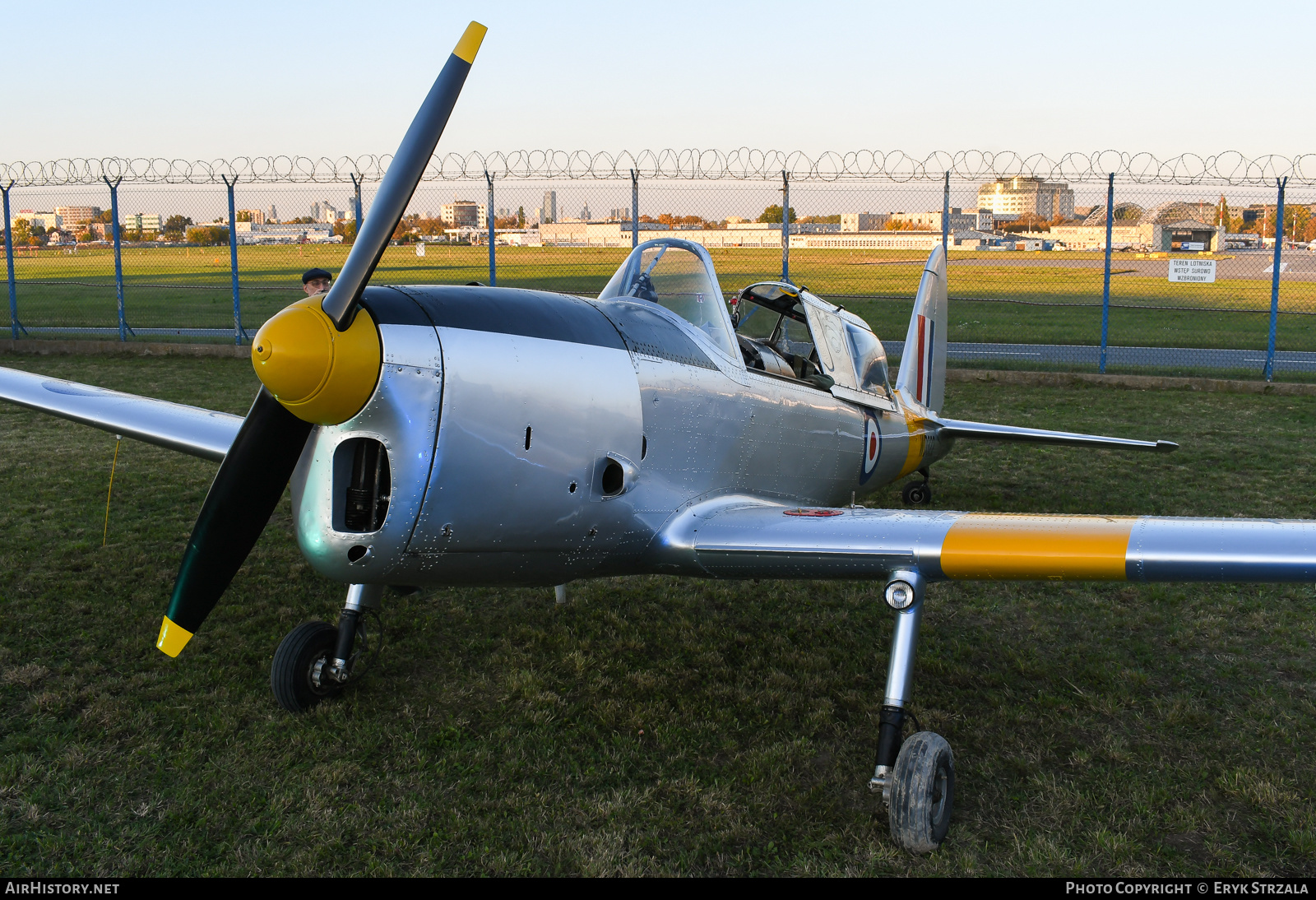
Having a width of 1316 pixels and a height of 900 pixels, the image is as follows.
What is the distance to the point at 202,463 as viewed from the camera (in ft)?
28.1

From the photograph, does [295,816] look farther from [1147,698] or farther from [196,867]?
[1147,698]

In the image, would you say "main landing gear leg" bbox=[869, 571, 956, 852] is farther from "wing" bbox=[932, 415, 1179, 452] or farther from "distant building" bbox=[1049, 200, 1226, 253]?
"distant building" bbox=[1049, 200, 1226, 253]

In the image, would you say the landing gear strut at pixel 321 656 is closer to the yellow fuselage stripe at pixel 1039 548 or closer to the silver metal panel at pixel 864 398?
the yellow fuselage stripe at pixel 1039 548

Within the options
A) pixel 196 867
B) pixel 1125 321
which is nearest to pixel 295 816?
pixel 196 867

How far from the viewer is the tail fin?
25.2 feet

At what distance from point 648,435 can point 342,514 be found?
1.27 meters

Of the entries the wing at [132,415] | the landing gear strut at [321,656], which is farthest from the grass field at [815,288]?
the landing gear strut at [321,656]

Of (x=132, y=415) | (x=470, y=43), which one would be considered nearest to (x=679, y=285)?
(x=470, y=43)

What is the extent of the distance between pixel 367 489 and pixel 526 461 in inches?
22.2

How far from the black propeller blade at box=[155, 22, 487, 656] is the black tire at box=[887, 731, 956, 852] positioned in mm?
2261

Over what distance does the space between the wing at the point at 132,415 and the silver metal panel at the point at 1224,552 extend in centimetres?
424

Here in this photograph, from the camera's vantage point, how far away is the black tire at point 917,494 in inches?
301

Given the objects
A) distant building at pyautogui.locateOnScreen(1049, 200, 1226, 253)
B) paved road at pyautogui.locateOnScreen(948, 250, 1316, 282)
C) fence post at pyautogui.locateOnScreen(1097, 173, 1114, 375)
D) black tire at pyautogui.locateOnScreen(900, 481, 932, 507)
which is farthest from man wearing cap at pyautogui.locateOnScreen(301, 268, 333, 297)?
paved road at pyautogui.locateOnScreen(948, 250, 1316, 282)

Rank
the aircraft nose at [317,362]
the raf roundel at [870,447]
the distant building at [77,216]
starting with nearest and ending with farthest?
1. the aircraft nose at [317,362]
2. the raf roundel at [870,447]
3. the distant building at [77,216]
